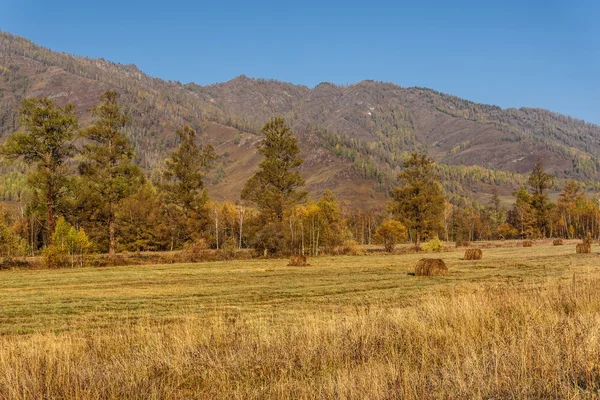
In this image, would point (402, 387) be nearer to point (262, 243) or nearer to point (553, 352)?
point (553, 352)

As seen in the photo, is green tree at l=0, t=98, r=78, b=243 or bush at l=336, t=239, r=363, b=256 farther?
bush at l=336, t=239, r=363, b=256

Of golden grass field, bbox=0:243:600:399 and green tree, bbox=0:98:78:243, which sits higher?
green tree, bbox=0:98:78:243

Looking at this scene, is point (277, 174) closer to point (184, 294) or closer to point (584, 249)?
point (584, 249)

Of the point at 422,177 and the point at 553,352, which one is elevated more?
the point at 422,177

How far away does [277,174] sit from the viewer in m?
61.9

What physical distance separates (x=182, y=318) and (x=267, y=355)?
6.63m

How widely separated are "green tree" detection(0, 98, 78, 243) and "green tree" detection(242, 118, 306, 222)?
71.7ft

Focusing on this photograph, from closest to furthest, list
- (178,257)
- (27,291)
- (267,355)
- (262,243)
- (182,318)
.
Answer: (267,355) → (182,318) → (27,291) → (178,257) → (262,243)

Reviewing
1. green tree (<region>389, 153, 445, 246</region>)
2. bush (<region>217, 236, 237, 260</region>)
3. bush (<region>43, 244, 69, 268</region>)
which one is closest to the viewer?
bush (<region>43, 244, 69, 268</region>)

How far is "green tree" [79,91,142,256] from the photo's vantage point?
49500 mm

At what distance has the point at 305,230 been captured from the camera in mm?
60875

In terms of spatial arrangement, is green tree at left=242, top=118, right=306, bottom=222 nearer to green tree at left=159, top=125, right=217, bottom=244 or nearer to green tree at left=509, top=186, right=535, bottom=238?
green tree at left=159, top=125, right=217, bottom=244

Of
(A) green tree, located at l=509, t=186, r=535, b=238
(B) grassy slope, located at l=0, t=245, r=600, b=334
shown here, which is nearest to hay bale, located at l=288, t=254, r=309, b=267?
(B) grassy slope, located at l=0, t=245, r=600, b=334

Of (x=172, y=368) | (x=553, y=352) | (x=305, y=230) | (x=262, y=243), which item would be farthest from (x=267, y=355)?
(x=305, y=230)
